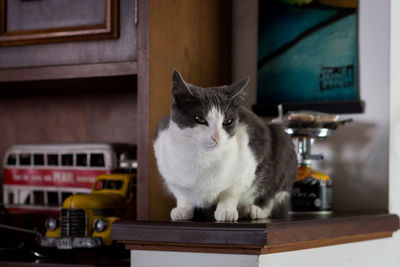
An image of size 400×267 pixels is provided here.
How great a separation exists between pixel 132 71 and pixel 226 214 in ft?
1.38

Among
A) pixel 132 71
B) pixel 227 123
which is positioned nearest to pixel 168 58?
pixel 132 71

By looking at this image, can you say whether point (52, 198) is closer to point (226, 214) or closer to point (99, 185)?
point (99, 185)

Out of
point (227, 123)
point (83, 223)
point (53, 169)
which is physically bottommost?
point (83, 223)

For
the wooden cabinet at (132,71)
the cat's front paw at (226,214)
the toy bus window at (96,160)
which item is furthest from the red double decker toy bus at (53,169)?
the cat's front paw at (226,214)

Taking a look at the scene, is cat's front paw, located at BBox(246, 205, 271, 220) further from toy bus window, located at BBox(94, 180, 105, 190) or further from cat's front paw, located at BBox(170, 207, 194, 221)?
toy bus window, located at BBox(94, 180, 105, 190)

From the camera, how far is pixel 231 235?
35.0 inches

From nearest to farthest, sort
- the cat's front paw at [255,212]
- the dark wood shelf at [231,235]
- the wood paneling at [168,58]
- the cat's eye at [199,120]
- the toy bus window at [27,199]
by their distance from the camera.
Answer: the dark wood shelf at [231,235] → the cat's eye at [199,120] → the cat's front paw at [255,212] → the wood paneling at [168,58] → the toy bus window at [27,199]

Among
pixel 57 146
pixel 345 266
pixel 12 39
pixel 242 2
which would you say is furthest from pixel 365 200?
pixel 12 39

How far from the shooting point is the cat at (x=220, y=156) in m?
1.00

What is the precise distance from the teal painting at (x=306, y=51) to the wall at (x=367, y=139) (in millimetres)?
36

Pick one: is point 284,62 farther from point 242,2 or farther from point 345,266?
point 345,266

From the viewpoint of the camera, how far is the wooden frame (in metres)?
1.26

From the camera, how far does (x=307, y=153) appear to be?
1.42m

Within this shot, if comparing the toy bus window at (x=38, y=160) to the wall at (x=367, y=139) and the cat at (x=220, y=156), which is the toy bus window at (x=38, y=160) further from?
the wall at (x=367, y=139)
